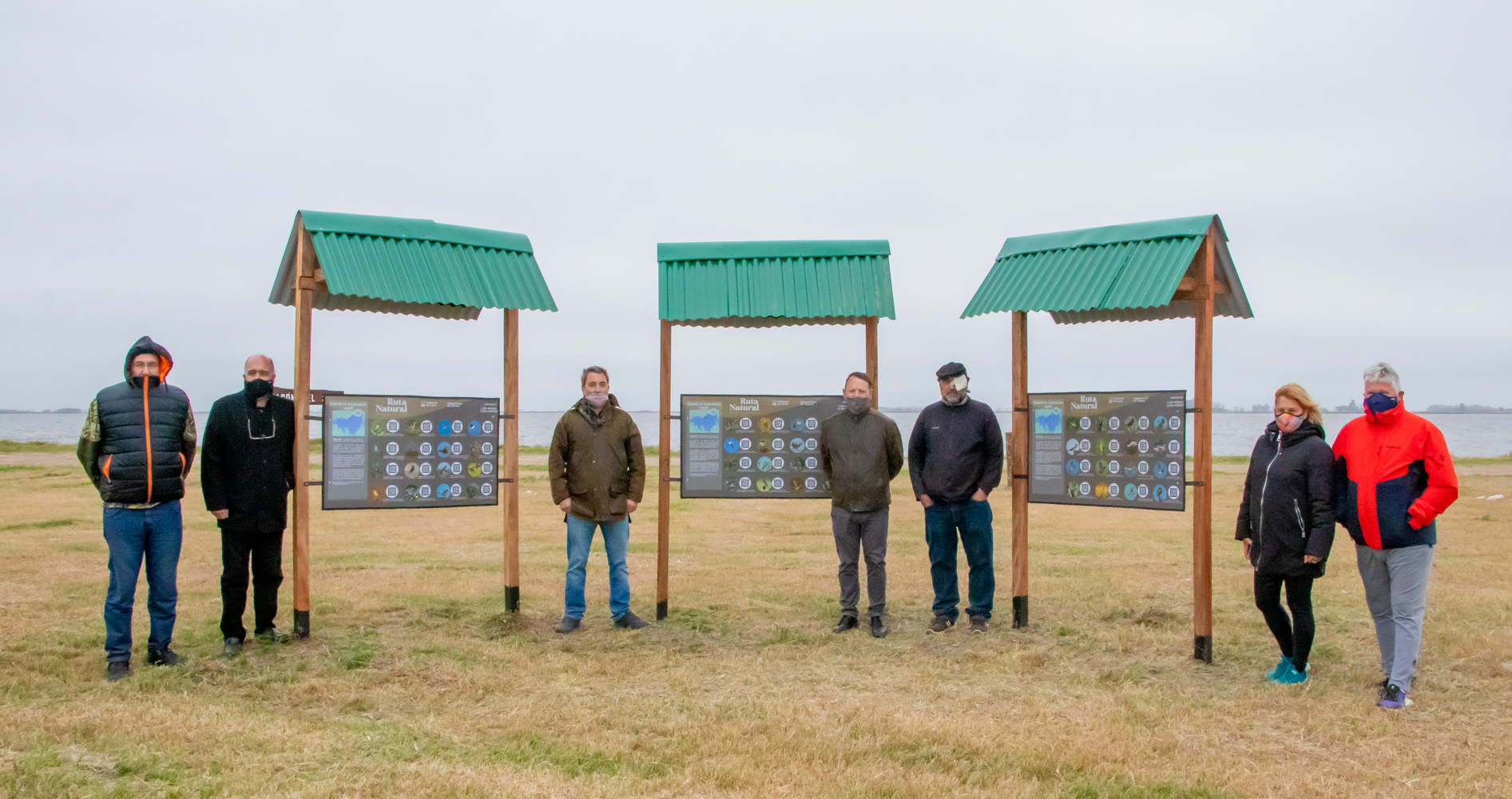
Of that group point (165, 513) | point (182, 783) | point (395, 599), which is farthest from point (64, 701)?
point (395, 599)

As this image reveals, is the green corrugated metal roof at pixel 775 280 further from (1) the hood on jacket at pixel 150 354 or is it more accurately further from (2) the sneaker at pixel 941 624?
(1) the hood on jacket at pixel 150 354

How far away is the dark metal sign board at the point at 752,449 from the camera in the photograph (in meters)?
8.07

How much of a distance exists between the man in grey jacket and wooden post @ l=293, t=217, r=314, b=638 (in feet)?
Result: 12.1

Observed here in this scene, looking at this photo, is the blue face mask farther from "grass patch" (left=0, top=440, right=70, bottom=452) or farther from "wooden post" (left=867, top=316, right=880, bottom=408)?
"grass patch" (left=0, top=440, right=70, bottom=452)

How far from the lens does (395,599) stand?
8.59m

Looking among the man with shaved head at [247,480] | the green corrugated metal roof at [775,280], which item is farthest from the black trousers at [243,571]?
the green corrugated metal roof at [775,280]

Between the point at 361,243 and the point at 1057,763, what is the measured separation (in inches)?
223

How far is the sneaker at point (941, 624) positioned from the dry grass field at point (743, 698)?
0.13 m

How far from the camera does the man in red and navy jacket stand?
17.4 feet

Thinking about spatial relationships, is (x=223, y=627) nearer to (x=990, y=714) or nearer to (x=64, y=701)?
(x=64, y=701)

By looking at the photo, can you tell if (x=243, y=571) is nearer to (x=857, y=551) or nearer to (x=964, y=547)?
(x=857, y=551)

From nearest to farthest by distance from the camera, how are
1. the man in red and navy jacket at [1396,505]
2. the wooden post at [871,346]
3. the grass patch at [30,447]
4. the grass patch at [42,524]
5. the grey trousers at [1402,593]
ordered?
1. the man in red and navy jacket at [1396,505]
2. the grey trousers at [1402,593]
3. the wooden post at [871,346]
4. the grass patch at [42,524]
5. the grass patch at [30,447]

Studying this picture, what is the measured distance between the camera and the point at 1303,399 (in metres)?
5.72

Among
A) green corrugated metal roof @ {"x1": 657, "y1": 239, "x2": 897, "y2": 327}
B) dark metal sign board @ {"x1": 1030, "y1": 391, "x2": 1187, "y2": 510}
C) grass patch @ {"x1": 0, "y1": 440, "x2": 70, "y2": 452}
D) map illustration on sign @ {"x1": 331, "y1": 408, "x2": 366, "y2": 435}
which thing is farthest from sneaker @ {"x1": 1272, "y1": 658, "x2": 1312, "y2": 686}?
grass patch @ {"x1": 0, "y1": 440, "x2": 70, "y2": 452}
